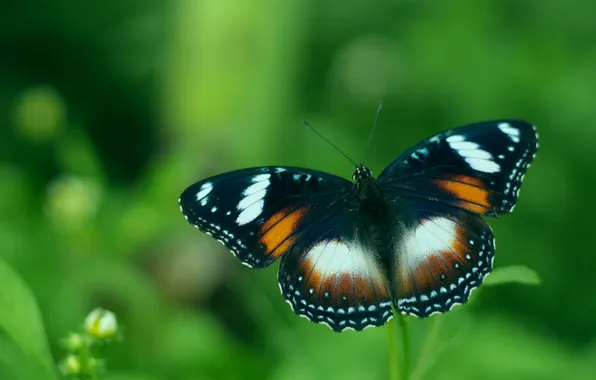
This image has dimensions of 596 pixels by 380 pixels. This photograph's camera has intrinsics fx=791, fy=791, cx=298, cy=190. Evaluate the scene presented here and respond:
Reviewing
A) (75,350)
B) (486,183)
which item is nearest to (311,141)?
(486,183)

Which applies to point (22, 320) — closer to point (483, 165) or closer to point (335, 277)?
point (335, 277)

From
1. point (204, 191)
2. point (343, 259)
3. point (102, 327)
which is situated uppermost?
point (204, 191)

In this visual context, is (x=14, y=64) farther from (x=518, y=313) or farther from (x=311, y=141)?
(x=518, y=313)

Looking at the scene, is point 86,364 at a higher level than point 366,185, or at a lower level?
lower

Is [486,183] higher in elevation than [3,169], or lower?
higher

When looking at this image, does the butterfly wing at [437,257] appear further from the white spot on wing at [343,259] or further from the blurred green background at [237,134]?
the blurred green background at [237,134]

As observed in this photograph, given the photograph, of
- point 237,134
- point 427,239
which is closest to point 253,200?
point 427,239

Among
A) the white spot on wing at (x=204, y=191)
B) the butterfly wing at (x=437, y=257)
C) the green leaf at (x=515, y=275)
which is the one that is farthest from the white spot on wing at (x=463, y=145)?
the white spot on wing at (x=204, y=191)
